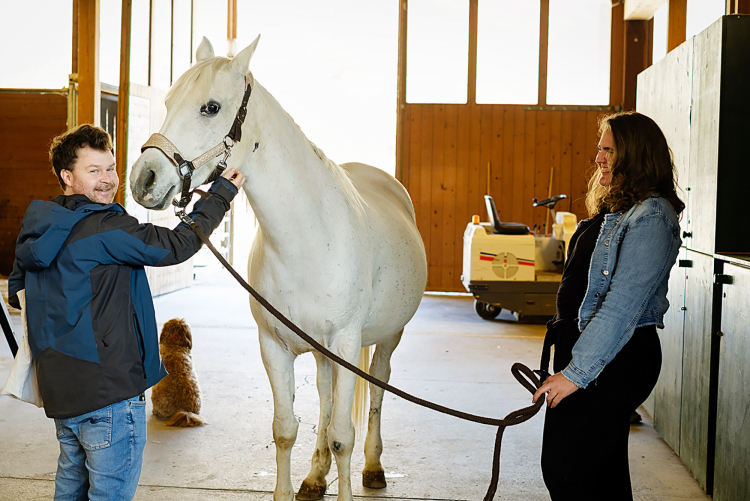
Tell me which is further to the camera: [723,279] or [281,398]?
[723,279]

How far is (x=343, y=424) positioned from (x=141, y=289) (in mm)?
930

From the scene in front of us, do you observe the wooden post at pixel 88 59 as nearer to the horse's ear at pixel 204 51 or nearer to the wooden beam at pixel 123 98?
→ the wooden beam at pixel 123 98

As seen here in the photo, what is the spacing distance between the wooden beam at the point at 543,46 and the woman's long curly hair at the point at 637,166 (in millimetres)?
7585

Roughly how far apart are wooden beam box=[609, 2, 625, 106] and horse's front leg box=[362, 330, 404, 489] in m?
7.06

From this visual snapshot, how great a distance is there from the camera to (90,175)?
1.70 metres

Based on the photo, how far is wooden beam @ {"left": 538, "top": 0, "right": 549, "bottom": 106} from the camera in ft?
29.0

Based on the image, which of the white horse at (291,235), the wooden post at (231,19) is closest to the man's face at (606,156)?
the white horse at (291,235)

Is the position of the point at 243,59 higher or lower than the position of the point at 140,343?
higher

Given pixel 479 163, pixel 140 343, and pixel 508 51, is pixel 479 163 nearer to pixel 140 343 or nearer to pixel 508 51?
pixel 508 51

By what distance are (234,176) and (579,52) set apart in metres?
8.14

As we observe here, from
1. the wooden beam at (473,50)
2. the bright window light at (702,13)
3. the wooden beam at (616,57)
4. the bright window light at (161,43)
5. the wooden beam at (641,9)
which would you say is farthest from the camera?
the wooden beam at (473,50)

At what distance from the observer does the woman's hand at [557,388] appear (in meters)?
1.64

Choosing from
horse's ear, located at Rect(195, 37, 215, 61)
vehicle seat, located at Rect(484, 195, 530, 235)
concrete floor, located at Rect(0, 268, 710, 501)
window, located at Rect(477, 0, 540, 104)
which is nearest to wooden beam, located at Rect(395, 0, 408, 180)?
window, located at Rect(477, 0, 540, 104)

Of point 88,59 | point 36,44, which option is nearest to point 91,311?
point 88,59
